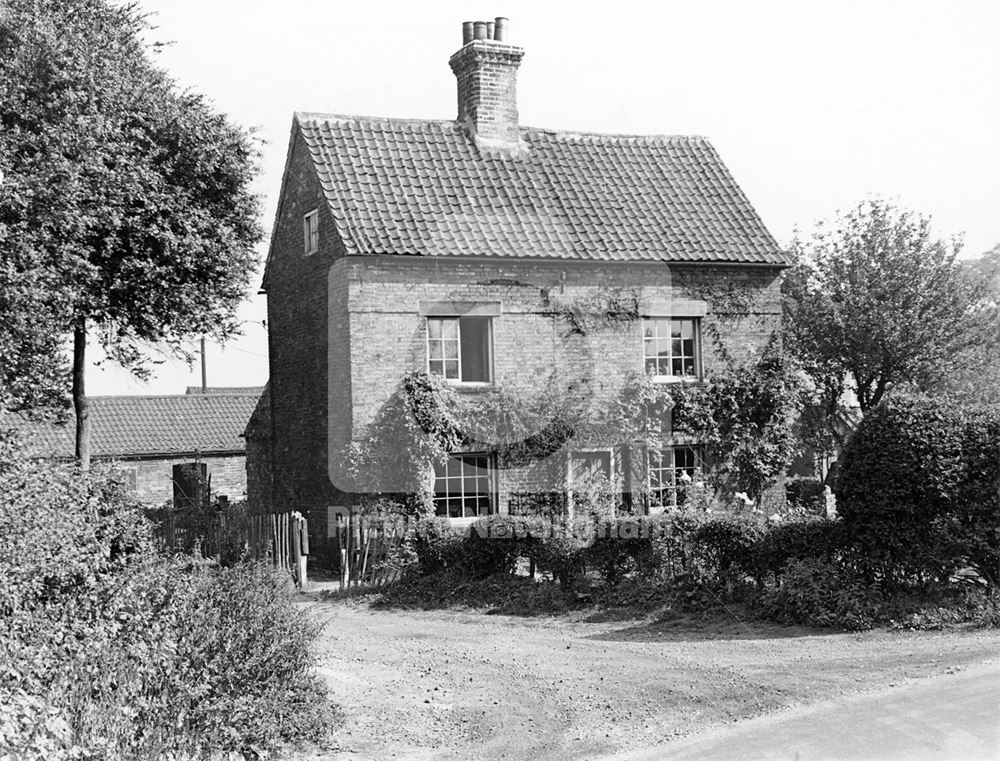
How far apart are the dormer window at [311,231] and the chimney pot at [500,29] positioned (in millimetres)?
5701

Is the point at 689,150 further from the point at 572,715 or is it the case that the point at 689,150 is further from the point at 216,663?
the point at 216,663

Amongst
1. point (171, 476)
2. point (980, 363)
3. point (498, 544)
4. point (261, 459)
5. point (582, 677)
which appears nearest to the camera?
point (582, 677)

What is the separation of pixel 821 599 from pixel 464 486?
955 cm

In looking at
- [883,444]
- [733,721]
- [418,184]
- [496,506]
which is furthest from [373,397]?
[733,721]

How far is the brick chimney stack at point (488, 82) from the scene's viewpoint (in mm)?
24266

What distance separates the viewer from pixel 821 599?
1403cm

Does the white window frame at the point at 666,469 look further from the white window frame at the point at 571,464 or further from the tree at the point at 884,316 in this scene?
the tree at the point at 884,316

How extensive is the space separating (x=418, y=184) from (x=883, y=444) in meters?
12.7

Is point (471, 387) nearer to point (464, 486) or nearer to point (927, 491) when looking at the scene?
point (464, 486)

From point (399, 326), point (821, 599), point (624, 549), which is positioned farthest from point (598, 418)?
point (821, 599)

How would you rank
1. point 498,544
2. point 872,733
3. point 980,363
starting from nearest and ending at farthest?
1. point 872,733
2. point 498,544
3. point 980,363

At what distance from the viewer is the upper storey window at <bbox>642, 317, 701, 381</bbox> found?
930 inches

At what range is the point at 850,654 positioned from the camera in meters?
12.4

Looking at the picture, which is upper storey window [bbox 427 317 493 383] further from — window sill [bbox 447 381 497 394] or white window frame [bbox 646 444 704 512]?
white window frame [bbox 646 444 704 512]
